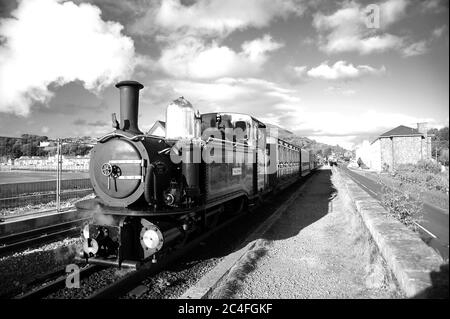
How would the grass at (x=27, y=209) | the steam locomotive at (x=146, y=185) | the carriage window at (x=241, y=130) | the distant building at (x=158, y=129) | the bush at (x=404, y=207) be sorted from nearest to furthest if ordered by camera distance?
1. the steam locomotive at (x=146, y=185)
2. the bush at (x=404, y=207)
3. the distant building at (x=158, y=129)
4. the carriage window at (x=241, y=130)
5. the grass at (x=27, y=209)

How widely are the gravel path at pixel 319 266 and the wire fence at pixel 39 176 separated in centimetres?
682

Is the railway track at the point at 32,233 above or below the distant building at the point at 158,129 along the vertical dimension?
below

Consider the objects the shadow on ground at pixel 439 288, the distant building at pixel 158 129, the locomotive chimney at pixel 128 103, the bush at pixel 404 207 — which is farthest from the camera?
the distant building at pixel 158 129

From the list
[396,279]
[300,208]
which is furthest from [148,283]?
[300,208]

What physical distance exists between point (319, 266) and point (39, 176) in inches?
456

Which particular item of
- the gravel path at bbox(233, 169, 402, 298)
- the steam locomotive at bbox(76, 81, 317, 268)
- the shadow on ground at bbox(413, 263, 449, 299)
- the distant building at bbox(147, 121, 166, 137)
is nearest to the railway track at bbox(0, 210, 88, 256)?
the steam locomotive at bbox(76, 81, 317, 268)

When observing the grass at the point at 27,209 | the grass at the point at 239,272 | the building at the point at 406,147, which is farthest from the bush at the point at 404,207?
the grass at the point at 27,209

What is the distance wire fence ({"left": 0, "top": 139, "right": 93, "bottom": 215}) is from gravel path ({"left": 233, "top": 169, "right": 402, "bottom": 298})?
268 inches

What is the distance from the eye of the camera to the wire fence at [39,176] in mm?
9695

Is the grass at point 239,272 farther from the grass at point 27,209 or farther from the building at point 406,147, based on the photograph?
the grass at point 27,209

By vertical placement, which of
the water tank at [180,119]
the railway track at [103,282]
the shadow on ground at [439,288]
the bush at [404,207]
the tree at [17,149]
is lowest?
the railway track at [103,282]

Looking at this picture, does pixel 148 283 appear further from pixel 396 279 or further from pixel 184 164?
pixel 396 279

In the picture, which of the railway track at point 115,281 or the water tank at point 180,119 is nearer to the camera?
the railway track at point 115,281

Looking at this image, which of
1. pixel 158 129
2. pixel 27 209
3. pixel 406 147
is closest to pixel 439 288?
pixel 158 129
